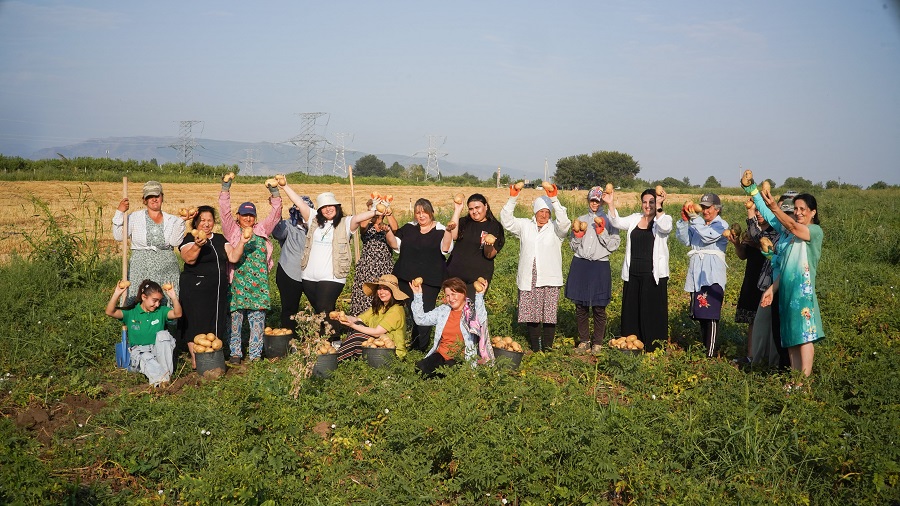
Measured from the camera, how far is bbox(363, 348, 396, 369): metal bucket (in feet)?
23.6

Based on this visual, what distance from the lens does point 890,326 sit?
9250mm

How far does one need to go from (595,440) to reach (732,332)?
202 inches

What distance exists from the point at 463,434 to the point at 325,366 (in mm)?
2331

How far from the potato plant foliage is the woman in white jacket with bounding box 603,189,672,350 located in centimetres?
54

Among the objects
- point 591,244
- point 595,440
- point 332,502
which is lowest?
point 332,502

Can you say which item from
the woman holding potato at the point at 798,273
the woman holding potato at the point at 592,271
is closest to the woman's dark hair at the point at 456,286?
the woman holding potato at the point at 592,271

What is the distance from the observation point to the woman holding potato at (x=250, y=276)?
7.98m

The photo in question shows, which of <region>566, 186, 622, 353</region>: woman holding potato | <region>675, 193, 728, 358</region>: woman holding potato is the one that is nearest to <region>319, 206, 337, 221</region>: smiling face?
<region>566, 186, 622, 353</region>: woman holding potato

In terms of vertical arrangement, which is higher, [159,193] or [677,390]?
[159,193]

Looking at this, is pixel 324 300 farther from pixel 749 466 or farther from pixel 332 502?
pixel 749 466

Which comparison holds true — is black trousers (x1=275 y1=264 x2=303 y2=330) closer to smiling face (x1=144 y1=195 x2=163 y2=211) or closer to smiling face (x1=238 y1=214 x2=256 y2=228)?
smiling face (x1=238 y1=214 x2=256 y2=228)

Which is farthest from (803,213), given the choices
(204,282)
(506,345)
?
(204,282)

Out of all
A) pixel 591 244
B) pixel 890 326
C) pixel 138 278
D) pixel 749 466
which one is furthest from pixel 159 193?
pixel 890 326

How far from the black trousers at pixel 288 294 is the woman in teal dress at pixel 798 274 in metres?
4.92
